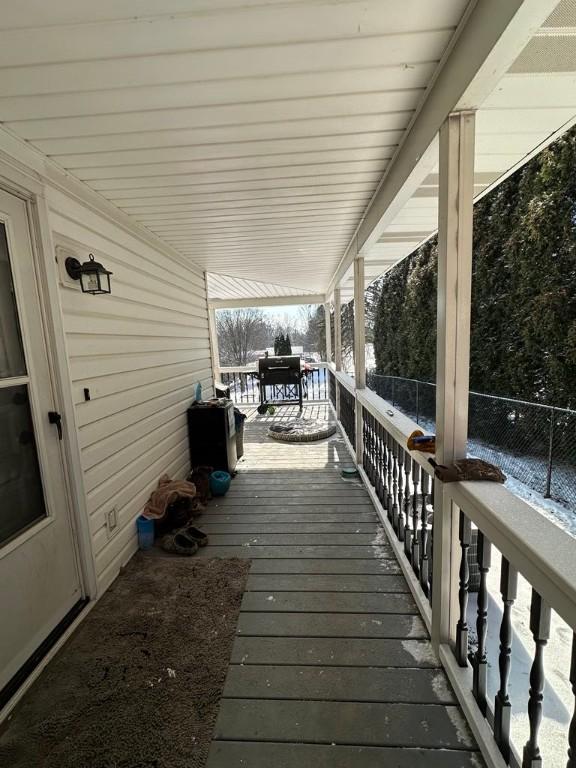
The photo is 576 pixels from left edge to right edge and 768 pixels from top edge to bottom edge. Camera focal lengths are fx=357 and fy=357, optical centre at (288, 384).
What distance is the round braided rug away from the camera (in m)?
5.36

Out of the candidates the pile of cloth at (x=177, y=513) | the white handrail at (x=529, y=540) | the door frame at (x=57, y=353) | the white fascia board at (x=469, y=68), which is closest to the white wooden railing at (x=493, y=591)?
the white handrail at (x=529, y=540)

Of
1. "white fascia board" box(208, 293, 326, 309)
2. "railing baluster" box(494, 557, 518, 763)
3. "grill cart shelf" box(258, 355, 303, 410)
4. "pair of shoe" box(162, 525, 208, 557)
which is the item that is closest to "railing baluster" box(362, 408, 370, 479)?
"pair of shoe" box(162, 525, 208, 557)

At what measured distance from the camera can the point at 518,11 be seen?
2.89ft

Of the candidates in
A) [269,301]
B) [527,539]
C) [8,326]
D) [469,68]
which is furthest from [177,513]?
[269,301]

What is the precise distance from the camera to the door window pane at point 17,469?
164 centimetres

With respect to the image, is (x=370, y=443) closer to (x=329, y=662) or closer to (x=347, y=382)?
(x=347, y=382)

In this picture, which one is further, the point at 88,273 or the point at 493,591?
the point at 493,591

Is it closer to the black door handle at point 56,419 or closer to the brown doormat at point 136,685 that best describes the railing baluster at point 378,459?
the brown doormat at point 136,685

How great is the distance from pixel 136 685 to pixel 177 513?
145cm

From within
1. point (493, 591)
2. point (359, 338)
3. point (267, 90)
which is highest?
point (267, 90)

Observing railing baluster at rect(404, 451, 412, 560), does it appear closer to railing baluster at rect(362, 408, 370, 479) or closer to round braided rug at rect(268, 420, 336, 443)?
railing baluster at rect(362, 408, 370, 479)

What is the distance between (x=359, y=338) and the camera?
12.1 ft

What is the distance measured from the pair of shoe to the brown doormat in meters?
0.34

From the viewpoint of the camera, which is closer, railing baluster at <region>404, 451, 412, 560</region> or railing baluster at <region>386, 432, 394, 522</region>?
railing baluster at <region>404, 451, 412, 560</region>
